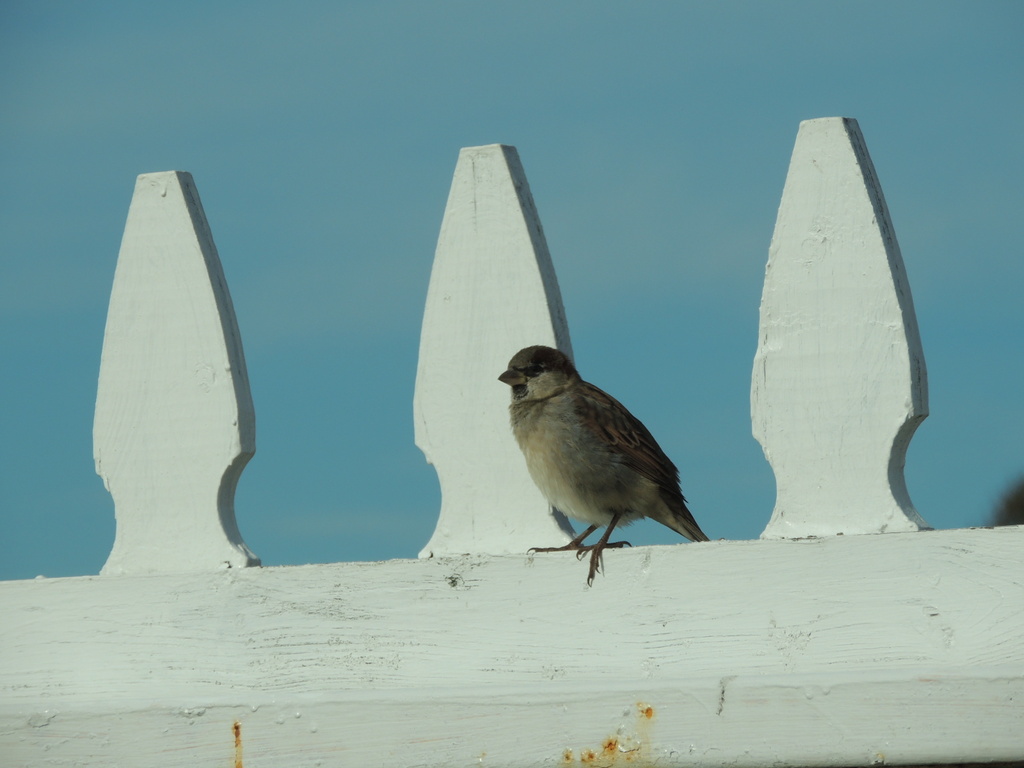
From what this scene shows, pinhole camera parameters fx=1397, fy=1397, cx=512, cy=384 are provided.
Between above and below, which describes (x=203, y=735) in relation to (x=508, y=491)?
below

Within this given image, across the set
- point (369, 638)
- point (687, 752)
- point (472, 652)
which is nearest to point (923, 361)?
point (687, 752)

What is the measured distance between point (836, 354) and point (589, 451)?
3.09 ft

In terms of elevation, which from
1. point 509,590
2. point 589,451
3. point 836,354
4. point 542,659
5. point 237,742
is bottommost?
point 237,742

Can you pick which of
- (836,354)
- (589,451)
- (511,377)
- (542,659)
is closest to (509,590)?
(542,659)

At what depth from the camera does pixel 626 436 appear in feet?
12.7

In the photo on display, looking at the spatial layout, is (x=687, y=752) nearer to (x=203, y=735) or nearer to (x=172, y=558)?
(x=203, y=735)

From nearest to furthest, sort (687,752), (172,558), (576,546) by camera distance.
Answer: (687,752)
(576,546)
(172,558)

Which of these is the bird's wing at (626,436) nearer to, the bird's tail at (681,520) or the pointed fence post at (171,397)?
the bird's tail at (681,520)

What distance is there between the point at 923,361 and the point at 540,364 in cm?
93

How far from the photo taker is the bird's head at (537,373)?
11.1 feet

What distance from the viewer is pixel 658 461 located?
12.7ft

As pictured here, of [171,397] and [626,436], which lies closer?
[171,397]

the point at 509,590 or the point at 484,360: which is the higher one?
the point at 484,360

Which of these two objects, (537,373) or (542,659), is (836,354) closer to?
(537,373)
